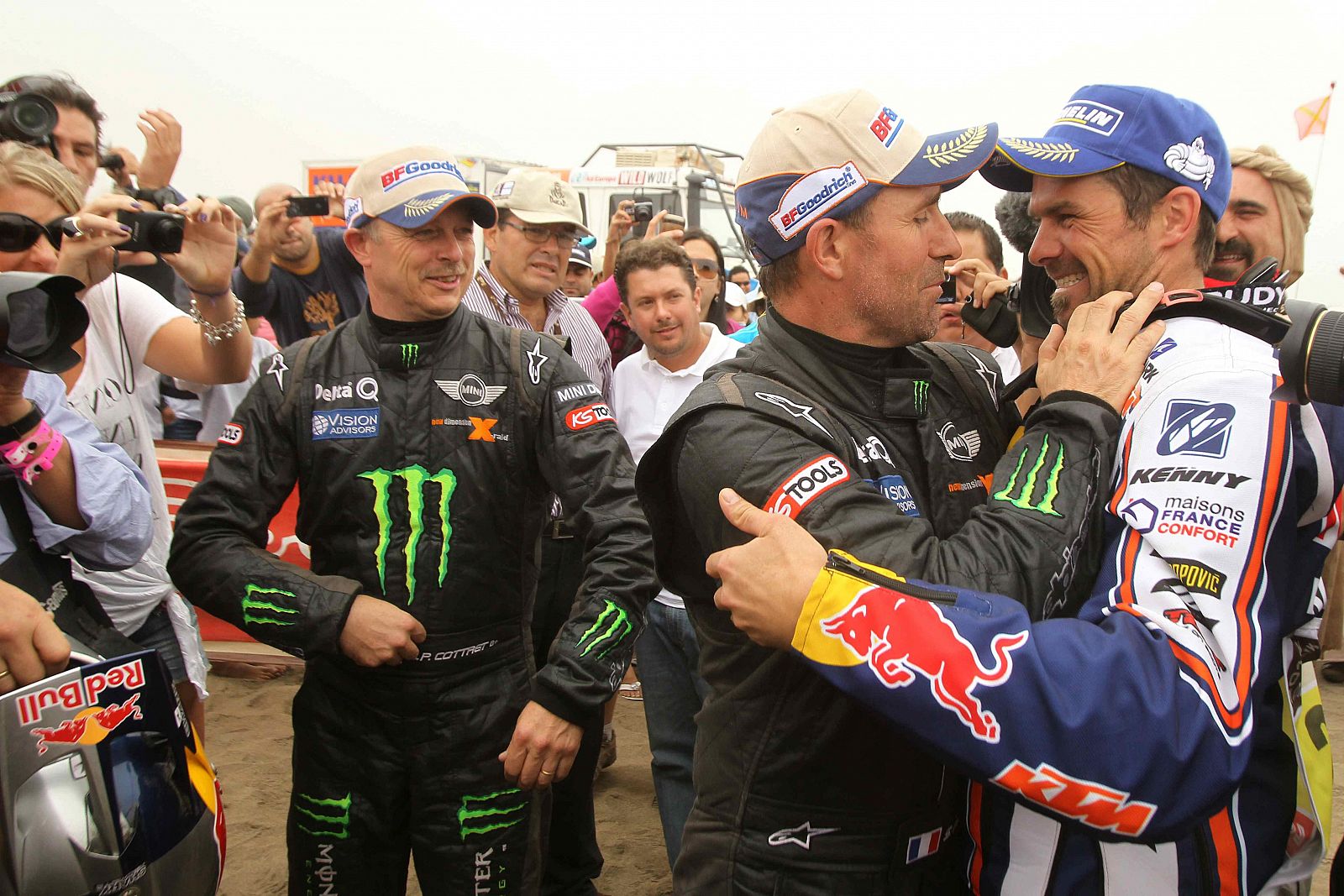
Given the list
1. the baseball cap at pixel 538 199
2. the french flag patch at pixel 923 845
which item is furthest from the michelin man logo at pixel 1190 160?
the baseball cap at pixel 538 199

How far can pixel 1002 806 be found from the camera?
163 centimetres

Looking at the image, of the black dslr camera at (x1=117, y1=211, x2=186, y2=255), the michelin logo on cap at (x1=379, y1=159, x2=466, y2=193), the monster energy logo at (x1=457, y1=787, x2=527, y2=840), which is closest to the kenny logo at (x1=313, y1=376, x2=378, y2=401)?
the michelin logo on cap at (x1=379, y1=159, x2=466, y2=193)

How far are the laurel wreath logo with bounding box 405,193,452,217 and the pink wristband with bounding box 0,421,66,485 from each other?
3.59 ft

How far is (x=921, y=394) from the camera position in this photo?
181cm

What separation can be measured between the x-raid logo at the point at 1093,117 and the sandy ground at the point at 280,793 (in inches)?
125

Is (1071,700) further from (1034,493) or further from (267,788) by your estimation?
(267,788)

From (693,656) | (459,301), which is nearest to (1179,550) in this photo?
(459,301)

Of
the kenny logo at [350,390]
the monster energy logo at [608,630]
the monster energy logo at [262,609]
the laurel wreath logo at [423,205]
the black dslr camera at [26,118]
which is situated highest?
the black dslr camera at [26,118]

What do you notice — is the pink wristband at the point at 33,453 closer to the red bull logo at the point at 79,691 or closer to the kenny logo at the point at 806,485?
the red bull logo at the point at 79,691

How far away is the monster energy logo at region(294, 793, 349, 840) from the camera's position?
2480mm

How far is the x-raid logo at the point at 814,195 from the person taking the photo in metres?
1.74

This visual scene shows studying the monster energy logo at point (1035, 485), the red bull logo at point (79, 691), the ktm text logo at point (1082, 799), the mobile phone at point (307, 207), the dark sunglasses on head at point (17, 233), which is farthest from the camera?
the mobile phone at point (307, 207)

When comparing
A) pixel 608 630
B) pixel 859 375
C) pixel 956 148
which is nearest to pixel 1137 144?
pixel 956 148

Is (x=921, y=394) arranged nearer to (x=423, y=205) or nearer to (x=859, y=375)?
(x=859, y=375)
